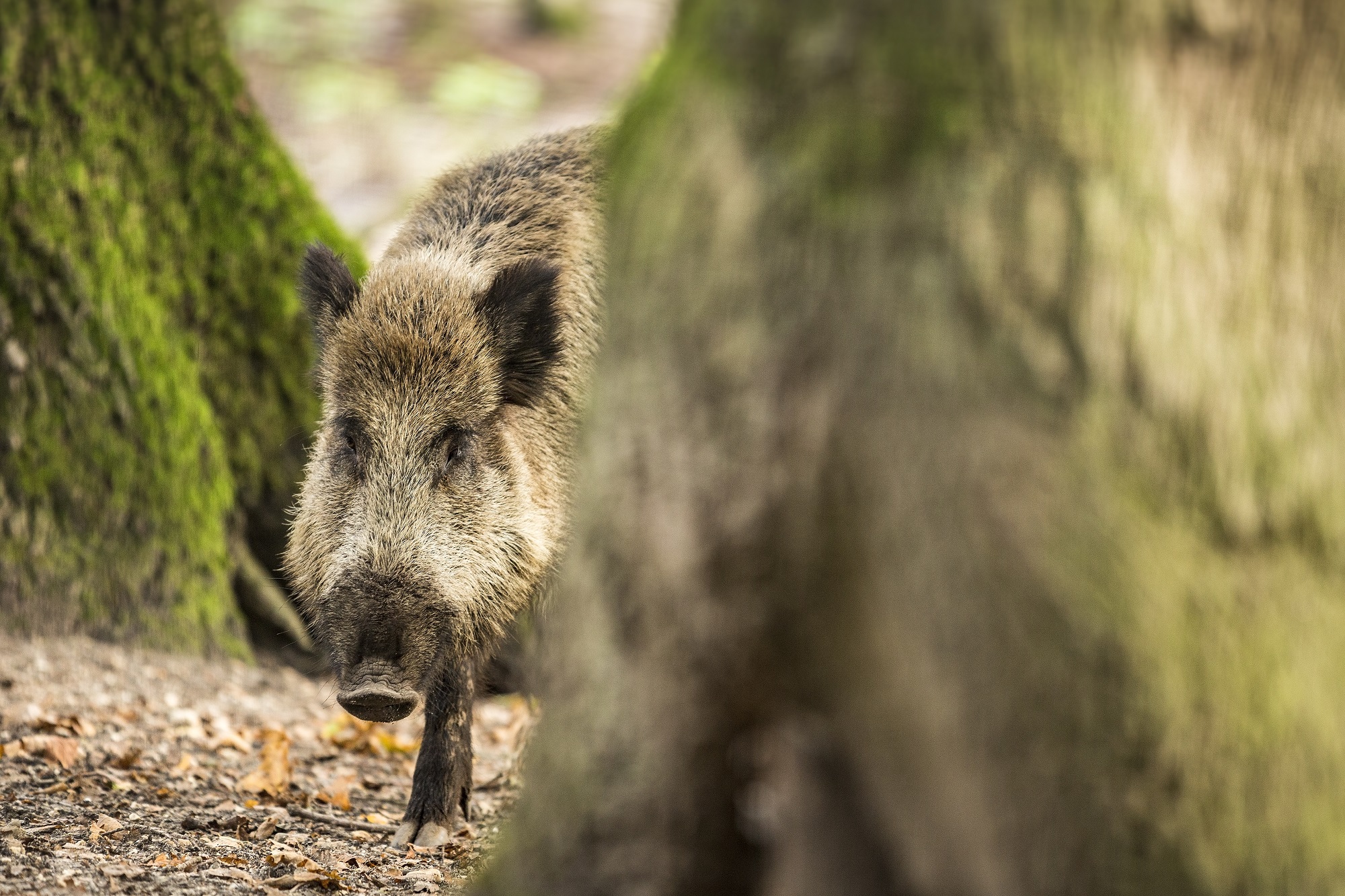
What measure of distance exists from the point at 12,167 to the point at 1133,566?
5.08 meters

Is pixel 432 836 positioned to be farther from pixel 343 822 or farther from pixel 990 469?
pixel 990 469

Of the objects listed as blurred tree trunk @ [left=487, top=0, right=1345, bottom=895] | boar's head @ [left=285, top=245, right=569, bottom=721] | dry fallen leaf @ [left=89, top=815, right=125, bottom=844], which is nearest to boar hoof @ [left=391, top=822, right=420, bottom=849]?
boar's head @ [left=285, top=245, right=569, bottom=721]

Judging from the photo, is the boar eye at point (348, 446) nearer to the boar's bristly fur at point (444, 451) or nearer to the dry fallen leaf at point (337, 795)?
the boar's bristly fur at point (444, 451)

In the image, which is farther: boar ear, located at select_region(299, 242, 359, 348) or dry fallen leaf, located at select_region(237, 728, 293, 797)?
boar ear, located at select_region(299, 242, 359, 348)

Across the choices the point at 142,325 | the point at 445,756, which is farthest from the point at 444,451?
the point at 142,325

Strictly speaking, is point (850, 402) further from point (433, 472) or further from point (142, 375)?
point (142, 375)

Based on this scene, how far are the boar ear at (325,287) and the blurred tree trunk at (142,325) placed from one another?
1209 mm

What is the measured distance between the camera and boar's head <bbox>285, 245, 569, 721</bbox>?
4.44m

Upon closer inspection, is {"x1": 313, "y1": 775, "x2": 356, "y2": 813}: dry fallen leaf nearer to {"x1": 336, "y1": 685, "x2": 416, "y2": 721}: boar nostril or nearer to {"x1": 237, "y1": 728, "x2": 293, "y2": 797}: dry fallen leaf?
{"x1": 237, "y1": 728, "x2": 293, "y2": 797}: dry fallen leaf

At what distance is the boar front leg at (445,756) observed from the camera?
185 inches

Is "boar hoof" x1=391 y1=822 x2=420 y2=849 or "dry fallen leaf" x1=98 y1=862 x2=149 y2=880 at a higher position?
"dry fallen leaf" x1=98 y1=862 x2=149 y2=880

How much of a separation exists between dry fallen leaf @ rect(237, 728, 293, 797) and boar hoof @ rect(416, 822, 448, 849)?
0.53 metres

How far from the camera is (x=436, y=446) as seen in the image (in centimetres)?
467

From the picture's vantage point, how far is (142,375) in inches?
226
